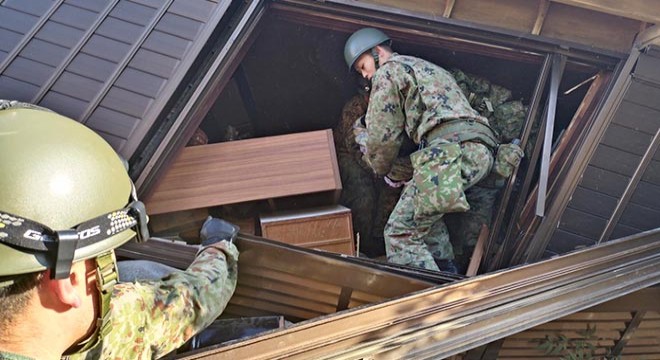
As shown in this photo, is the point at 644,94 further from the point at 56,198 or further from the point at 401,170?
the point at 56,198

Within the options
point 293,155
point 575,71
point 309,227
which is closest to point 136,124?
point 293,155

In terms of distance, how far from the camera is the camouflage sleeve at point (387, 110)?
3.15 metres

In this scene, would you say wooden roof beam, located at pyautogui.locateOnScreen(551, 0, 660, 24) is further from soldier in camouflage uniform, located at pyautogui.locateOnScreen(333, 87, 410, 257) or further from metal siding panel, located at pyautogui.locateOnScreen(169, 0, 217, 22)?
metal siding panel, located at pyautogui.locateOnScreen(169, 0, 217, 22)

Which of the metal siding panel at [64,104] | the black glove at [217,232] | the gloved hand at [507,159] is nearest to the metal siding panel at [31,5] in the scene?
the metal siding panel at [64,104]

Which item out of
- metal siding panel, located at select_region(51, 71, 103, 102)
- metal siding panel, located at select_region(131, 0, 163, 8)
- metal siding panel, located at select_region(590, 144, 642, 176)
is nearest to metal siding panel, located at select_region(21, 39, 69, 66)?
metal siding panel, located at select_region(51, 71, 103, 102)

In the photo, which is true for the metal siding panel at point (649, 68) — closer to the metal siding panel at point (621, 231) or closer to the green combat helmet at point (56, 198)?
the metal siding panel at point (621, 231)

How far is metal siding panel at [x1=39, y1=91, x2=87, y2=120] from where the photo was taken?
265cm

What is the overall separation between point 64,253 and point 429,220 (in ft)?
6.65

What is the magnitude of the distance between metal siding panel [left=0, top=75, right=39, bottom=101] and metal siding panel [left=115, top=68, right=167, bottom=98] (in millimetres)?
415

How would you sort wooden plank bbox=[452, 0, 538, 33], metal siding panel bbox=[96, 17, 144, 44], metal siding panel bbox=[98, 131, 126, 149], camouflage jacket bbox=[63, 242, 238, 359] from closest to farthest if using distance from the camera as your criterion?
camouflage jacket bbox=[63, 242, 238, 359] → metal siding panel bbox=[98, 131, 126, 149] → metal siding panel bbox=[96, 17, 144, 44] → wooden plank bbox=[452, 0, 538, 33]

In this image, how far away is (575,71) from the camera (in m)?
3.34

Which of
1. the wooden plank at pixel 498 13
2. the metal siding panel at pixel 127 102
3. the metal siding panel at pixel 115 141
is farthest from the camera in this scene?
the wooden plank at pixel 498 13

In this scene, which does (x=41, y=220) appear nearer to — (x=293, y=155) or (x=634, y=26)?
(x=293, y=155)

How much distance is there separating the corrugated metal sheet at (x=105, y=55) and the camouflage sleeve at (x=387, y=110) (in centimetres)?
99
